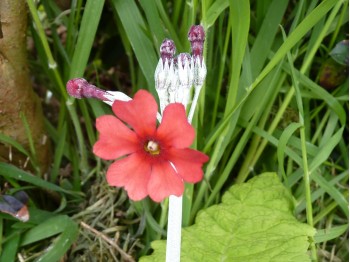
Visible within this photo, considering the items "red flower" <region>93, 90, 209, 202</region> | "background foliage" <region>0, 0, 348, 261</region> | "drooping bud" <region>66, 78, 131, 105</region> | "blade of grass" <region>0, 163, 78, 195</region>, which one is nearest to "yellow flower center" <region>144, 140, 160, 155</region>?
"red flower" <region>93, 90, 209, 202</region>

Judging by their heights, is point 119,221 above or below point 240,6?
below

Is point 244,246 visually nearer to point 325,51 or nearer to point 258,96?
point 258,96

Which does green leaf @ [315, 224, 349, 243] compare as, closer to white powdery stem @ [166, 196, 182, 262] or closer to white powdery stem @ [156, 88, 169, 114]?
white powdery stem @ [166, 196, 182, 262]

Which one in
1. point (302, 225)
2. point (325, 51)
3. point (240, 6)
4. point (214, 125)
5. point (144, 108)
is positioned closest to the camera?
point (144, 108)

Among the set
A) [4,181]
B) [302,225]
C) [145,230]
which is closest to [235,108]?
[302,225]

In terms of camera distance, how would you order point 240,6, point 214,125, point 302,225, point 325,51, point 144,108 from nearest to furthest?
point 144,108
point 240,6
point 302,225
point 214,125
point 325,51

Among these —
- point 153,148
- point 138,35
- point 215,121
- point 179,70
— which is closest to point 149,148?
point 153,148

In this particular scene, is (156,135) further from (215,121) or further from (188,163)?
(215,121)
